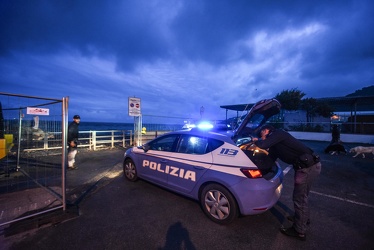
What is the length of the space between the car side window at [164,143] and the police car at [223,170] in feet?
0.09

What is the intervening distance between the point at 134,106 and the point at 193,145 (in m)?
7.95

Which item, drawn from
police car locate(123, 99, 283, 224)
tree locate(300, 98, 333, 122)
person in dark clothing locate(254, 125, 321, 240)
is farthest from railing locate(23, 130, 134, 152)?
tree locate(300, 98, 333, 122)

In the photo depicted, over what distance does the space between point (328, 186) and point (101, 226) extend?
5791 millimetres

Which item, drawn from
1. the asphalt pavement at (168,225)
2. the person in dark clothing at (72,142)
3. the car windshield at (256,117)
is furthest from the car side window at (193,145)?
the person in dark clothing at (72,142)

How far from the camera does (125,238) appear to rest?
2.68m

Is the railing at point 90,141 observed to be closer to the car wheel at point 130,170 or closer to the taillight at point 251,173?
the car wheel at point 130,170

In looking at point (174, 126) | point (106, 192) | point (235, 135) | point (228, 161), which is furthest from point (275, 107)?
point (174, 126)

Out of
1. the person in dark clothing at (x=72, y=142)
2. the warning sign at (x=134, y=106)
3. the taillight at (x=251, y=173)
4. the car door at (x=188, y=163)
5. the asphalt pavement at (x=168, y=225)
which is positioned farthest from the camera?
the warning sign at (x=134, y=106)

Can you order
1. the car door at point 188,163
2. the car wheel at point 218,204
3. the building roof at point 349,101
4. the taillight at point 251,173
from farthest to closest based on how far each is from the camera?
the building roof at point 349,101 → the car door at point 188,163 → the car wheel at point 218,204 → the taillight at point 251,173

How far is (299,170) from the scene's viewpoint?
2.83 meters

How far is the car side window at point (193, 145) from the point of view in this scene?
11.5 feet

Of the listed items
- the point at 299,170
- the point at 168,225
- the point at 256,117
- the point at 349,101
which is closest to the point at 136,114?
the point at 256,117

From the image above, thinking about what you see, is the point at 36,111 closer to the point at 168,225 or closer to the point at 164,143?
the point at 164,143

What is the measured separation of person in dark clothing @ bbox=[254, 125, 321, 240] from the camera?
276 cm
